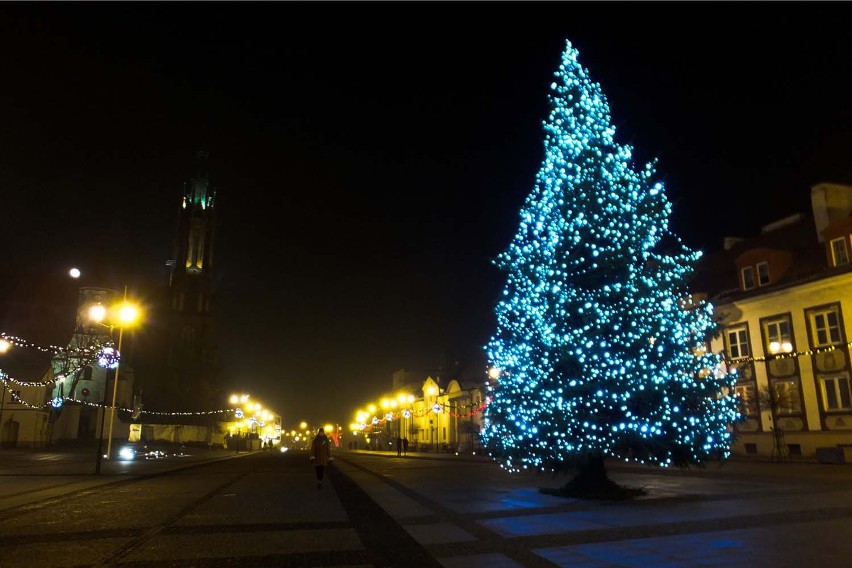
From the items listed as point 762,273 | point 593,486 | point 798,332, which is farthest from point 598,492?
point 762,273

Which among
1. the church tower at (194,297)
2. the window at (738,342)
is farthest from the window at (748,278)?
the church tower at (194,297)

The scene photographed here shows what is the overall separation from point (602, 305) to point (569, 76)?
656 cm

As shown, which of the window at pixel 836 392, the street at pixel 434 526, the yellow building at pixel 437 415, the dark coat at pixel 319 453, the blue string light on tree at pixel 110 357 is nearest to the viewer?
the street at pixel 434 526

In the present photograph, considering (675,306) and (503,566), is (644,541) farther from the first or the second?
(675,306)

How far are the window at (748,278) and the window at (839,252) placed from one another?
5.03 m

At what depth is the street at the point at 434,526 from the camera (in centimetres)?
841

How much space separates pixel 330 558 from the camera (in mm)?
8633

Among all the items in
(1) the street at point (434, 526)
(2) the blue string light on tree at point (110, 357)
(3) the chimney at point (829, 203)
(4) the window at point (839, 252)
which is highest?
(3) the chimney at point (829, 203)

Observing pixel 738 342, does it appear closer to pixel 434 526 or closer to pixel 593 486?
pixel 593 486

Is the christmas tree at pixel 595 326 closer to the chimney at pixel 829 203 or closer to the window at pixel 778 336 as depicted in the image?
the window at pixel 778 336

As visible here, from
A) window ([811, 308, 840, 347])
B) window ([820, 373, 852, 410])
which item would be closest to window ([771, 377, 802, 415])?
window ([820, 373, 852, 410])

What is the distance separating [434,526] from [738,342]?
29.2 metres

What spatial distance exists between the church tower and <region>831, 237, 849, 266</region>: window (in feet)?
266

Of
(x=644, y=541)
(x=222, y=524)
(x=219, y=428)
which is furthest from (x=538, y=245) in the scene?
(x=219, y=428)
